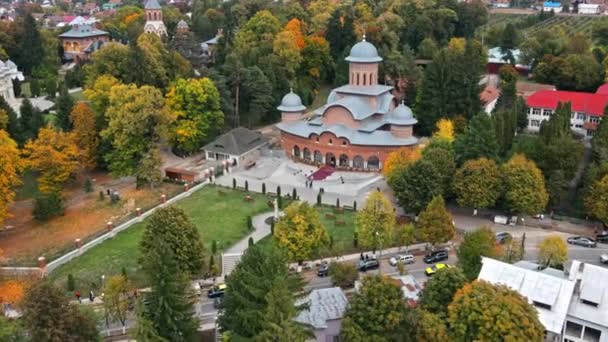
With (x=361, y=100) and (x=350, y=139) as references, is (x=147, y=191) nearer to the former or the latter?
(x=350, y=139)

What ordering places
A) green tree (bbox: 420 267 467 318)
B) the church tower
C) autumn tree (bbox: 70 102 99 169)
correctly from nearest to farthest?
green tree (bbox: 420 267 467 318)
autumn tree (bbox: 70 102 99 169)
the church tower

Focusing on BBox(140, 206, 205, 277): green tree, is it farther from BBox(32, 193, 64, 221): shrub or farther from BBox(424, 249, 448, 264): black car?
BBox(424, 249, 448, 264): black car

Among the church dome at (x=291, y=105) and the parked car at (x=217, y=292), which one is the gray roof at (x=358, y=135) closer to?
the church dome at (x=291, y=105)

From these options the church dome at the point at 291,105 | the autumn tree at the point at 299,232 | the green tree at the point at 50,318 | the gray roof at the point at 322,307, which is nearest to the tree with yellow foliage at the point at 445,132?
the church dome at the point at 291,105

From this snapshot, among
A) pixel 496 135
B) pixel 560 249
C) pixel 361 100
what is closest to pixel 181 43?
pixel 361 100

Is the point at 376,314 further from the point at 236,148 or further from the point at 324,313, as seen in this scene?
the point at 236,148

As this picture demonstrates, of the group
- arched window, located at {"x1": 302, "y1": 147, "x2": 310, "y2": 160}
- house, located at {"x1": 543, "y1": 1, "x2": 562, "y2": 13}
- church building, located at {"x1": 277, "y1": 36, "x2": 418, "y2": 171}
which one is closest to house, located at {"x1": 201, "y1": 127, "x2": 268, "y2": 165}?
church building, located at {"x1": 277, "y1": 36, "x2": 418, "y2": 171}

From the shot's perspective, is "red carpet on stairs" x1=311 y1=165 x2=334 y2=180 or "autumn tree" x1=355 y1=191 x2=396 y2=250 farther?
"red carpet on stairs" x1=311 y1=165 x2=334 y2=180
